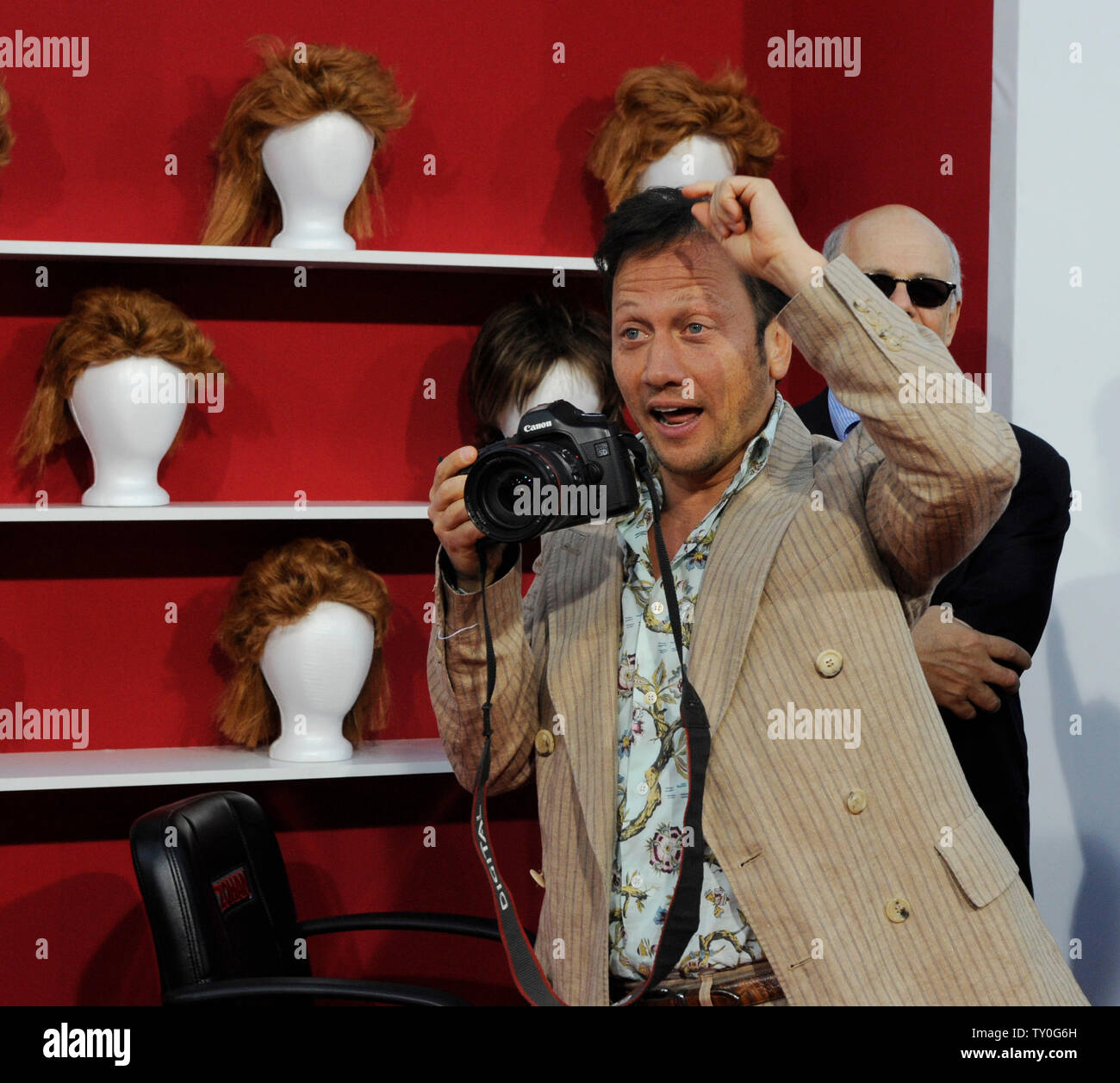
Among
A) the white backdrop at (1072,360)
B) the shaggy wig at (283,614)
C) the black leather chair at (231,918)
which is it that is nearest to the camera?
the black leather chair at (231,918)

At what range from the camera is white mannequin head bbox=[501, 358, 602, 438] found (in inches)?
93.7

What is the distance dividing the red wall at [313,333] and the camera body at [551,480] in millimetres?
1148

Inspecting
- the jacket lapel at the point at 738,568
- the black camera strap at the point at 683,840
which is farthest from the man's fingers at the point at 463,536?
the jacket lapel at the point at 738,568

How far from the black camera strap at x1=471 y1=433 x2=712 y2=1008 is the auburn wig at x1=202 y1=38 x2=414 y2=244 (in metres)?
1.19

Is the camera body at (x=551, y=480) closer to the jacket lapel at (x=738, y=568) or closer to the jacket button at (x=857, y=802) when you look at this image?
the jacket lapel at (x=738, y=568)

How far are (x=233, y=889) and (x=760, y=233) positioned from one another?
1326 millimetres


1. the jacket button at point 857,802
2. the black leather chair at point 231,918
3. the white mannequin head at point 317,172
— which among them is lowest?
the black leather chair at point 231,918

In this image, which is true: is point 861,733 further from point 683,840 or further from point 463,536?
point 463,536

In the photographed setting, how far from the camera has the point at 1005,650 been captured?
5.63ft

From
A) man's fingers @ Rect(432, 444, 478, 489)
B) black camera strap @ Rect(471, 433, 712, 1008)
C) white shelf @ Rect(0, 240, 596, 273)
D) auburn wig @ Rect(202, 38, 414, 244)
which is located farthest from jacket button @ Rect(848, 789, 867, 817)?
auburn wig @ Rect(202, 38, 414, 244)

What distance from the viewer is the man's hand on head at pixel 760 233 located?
1.21m

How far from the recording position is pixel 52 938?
8.06ft
